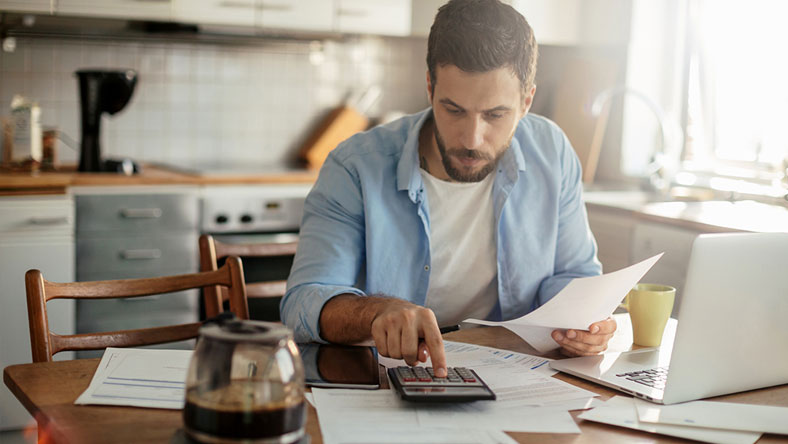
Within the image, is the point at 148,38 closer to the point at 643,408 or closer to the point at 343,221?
the point at 343,221

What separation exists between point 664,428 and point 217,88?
298cm

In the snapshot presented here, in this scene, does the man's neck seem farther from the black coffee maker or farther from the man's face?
the black coffee maker

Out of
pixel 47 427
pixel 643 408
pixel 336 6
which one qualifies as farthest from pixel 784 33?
pixel 47 427

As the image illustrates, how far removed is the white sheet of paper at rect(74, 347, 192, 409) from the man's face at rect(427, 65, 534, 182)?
0.64 meters

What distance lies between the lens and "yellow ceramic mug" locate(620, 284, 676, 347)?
1.33m

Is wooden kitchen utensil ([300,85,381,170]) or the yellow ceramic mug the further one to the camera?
wooden kitchen utensil ([300,85,381,170])

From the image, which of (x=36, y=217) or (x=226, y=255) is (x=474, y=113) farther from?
(x=36, y=217)

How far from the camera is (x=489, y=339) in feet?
4.49

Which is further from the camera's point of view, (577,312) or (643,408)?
(577,312)

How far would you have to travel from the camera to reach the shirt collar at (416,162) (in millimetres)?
1567

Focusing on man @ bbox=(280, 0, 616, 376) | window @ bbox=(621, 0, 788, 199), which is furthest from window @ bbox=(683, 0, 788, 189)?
man @ bbox=(280, 0, 616, 376)

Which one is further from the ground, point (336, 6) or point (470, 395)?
point (336, 6)

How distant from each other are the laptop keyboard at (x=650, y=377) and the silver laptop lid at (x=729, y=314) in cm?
8

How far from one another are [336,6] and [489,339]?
7.72 ft
